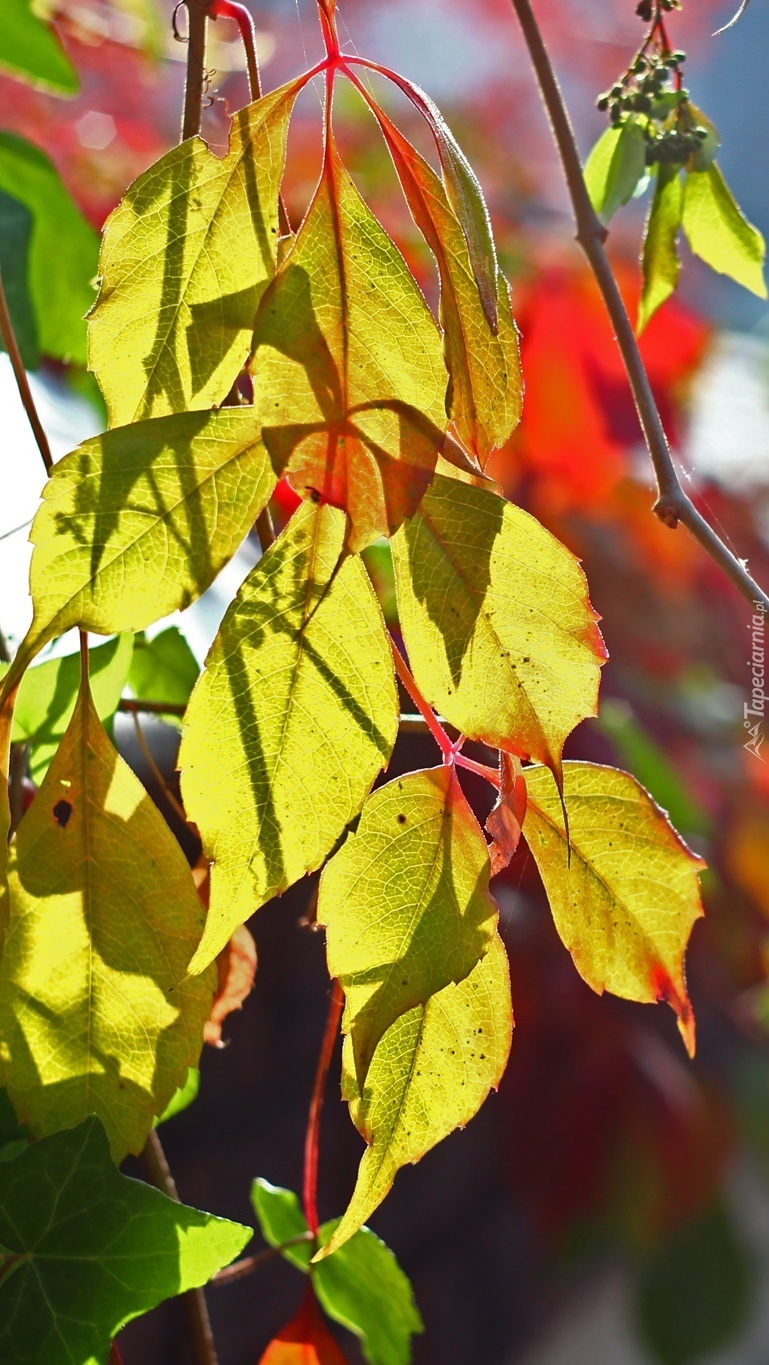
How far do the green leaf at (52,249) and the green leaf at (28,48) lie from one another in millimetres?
27

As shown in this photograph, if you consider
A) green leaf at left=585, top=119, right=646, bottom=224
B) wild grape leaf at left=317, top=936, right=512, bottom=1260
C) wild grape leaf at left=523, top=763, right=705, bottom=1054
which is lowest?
wild grape leaf at left=317, top=936, right=512, bottom=1260

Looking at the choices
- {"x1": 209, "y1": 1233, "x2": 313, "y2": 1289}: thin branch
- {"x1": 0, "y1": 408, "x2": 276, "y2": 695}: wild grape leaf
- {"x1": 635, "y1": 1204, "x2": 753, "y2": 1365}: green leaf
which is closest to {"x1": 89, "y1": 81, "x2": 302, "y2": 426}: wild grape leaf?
{"x1": 0, "y1": 408, "x2": 276, "y2": 695}: wild grape leaf

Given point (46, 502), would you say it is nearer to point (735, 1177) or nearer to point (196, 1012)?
point (196, 1012)

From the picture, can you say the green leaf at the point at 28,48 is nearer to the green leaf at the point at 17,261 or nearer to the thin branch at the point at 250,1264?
the green leaf at the point at 17,261

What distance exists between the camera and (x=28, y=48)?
49cm

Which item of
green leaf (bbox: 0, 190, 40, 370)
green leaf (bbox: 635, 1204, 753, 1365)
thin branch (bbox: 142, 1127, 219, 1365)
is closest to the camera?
thin branch (bbox: 142, 1127, 219, 1365)

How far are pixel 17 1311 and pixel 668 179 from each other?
1.16 ft

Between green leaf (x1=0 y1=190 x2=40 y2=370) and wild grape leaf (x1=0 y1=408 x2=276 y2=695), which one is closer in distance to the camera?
wild grape leaf (x1=0 y1=408 x2=276 y2=695)

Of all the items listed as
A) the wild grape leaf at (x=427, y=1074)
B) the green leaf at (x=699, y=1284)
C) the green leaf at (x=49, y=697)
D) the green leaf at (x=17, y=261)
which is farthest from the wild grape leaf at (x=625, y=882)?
the green leaf at (x=699, y=1284)

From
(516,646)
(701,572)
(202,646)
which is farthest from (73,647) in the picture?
(701,572)

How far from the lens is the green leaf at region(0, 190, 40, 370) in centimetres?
48

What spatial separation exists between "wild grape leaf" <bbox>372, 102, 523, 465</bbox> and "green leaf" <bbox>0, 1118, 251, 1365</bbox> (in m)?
0.17

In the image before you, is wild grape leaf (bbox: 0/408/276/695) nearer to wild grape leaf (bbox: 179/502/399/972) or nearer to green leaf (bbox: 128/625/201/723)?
wild grape leaf (bbox: 179/502/399/972)

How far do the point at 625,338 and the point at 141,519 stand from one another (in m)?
0.16
